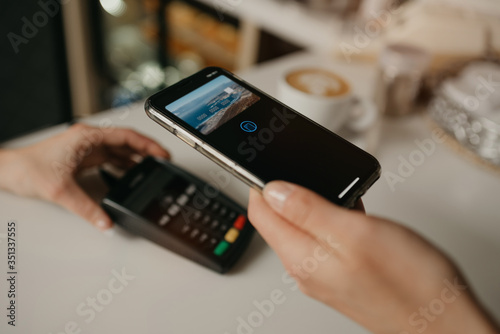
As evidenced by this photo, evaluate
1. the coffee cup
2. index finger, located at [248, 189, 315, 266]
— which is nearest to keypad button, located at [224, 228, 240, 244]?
index finger, located at [248, 189, 315, 266]

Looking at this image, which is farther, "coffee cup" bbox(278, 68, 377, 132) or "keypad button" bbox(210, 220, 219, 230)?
"coffee cup" bbox(278, 68, 377, 132)

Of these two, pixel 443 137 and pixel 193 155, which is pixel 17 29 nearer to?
pixel 193 155

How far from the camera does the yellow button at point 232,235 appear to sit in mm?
471

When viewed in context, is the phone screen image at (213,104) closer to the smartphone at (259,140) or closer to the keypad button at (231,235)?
the smartphone at (259,140)

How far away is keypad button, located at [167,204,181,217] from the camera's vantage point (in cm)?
48

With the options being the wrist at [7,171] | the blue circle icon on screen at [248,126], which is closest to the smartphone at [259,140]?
the blue circle icon on screen at [248,126]

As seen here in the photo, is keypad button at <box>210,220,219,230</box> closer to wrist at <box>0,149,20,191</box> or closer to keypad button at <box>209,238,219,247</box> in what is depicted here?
keypad button at <box>209,238,219,247</box>

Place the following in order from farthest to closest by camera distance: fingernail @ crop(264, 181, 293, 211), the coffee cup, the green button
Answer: the coffee cup < the green button < fingernail @ crop(264, 181, 293, 211)

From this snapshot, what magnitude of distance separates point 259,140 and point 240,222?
0.42 feet

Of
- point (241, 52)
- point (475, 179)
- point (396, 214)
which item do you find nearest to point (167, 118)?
point (396, 214)

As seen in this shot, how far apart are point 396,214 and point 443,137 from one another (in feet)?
0.76

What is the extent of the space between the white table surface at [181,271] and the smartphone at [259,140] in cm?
12

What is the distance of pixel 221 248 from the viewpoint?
0.46m

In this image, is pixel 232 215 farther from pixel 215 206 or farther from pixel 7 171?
pixel 7 171
